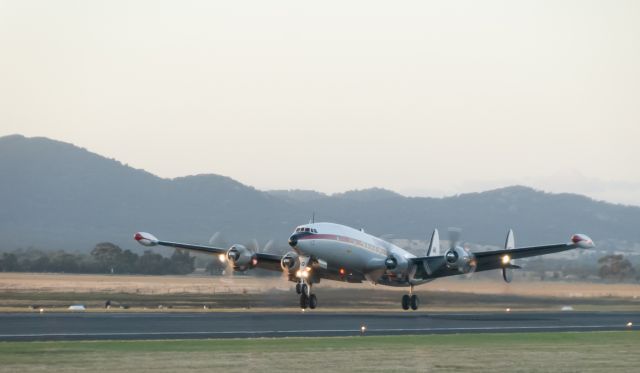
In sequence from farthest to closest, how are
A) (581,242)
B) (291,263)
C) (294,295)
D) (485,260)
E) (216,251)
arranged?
1. (294,295)
2. (216,251)
3. (485,260)
4. (291,263)
5. (581,242)

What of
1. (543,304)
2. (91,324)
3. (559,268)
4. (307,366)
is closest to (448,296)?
(543,304)

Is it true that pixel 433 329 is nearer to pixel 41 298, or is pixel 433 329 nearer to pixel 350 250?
pixel 350 250

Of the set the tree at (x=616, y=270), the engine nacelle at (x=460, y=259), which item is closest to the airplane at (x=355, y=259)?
the engine nacelle at (x=460, y=259)

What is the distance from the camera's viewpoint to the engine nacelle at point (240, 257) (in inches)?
2378

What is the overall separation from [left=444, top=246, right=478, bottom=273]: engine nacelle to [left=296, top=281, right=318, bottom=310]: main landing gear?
8.31m

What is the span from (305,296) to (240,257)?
4891 millimetres

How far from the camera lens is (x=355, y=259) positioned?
5984 cm

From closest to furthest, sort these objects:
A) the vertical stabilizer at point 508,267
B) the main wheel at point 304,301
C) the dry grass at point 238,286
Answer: the main wheel at point 304,301 → the vertical stabilizer at point 508,267 → the dry grass at point 238,286

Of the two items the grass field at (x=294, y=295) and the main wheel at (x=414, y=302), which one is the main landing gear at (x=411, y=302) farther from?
the grass field at (x=294, y=295)

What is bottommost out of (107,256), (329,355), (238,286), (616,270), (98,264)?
(329,355)

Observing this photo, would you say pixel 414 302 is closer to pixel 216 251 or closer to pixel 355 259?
pixel 355 259

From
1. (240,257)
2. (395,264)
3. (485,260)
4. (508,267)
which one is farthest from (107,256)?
(508,267)

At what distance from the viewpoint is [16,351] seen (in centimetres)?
3173

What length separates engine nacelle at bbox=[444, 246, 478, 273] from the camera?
60031 millimetres
